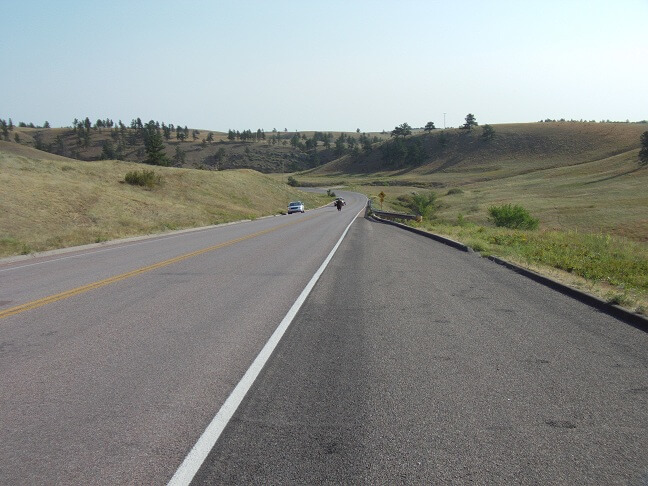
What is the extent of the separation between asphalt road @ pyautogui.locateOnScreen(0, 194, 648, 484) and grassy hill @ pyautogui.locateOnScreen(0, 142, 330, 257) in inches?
552

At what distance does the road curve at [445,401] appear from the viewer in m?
3.99

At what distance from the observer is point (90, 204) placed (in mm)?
35344

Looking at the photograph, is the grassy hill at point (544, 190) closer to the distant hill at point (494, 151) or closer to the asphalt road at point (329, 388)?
the distant hill at point (494, 151)

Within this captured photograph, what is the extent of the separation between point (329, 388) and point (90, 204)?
33.2m

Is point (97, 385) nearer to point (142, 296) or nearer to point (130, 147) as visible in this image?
point (142, 296)

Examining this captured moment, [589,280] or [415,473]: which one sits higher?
[415,473]

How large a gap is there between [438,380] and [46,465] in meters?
3.52

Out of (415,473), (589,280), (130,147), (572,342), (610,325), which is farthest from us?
(130,147)

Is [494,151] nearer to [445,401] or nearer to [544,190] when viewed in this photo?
[544,190]

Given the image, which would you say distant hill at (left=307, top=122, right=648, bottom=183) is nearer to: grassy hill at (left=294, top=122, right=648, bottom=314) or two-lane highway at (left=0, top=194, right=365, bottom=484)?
grassy hill at (left=294, top=122, right=648, bottom=314)

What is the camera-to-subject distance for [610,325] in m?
8.25

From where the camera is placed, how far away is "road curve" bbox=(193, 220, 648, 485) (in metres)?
3.99

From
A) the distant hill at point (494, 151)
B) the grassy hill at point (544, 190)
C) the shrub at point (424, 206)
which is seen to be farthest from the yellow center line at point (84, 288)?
the distant hill at point (494, 151)

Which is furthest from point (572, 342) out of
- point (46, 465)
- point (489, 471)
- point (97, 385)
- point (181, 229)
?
point (181, 229)
